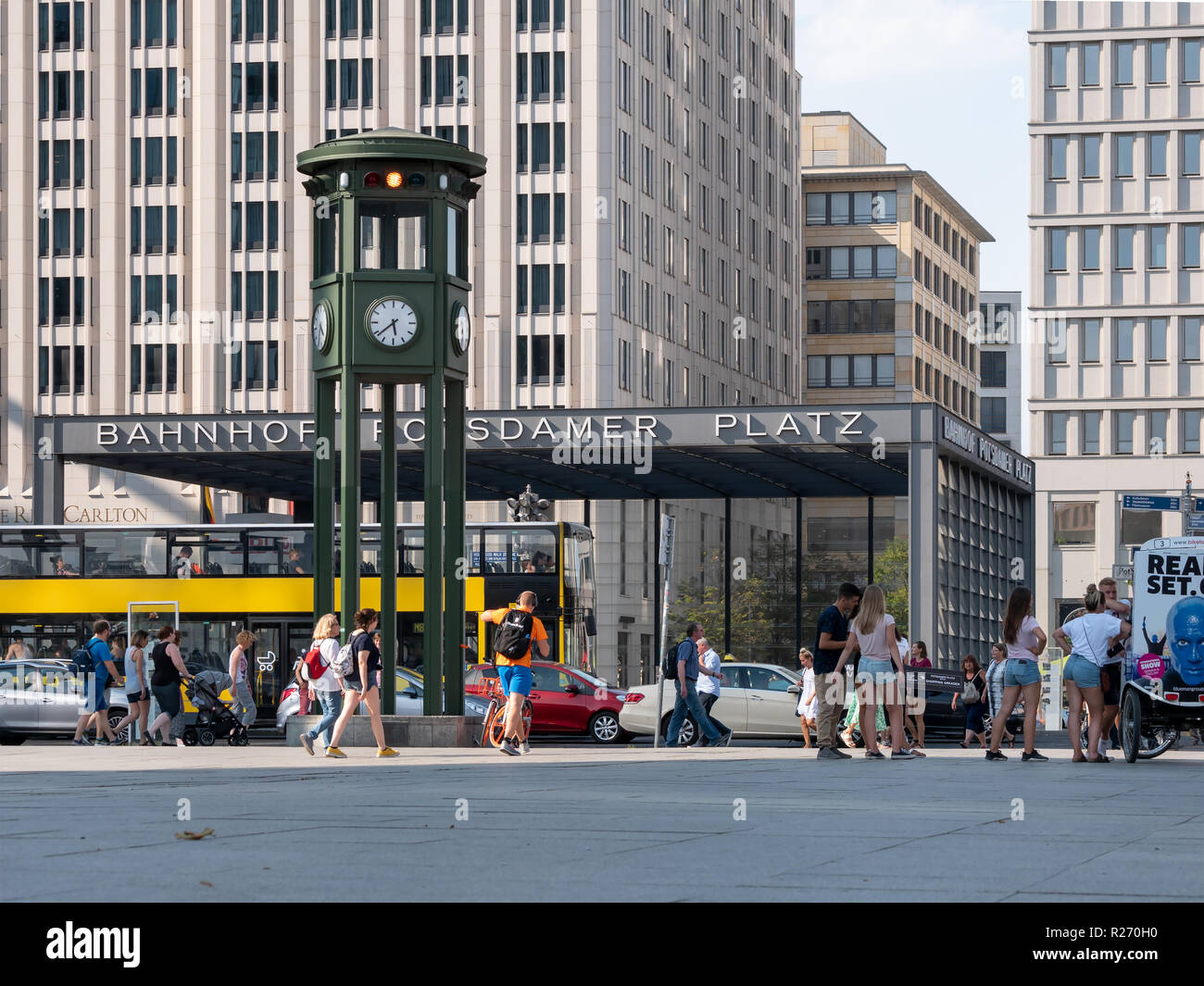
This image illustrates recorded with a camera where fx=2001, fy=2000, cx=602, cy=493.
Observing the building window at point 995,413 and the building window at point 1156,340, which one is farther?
the building window at point 995,413

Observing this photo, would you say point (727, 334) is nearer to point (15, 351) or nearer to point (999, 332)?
point (15, 351)

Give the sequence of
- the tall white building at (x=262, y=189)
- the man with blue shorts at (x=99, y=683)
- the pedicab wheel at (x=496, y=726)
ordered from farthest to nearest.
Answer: the tall white building at (x=262, y=189) < the man with blue shorts at (x=99, y=683) < the pedicab wheel at (x=496, y=726)

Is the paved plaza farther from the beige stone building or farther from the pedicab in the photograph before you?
the beige stone building

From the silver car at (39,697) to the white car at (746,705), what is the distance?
799 cm

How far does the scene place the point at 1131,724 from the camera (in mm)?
18250

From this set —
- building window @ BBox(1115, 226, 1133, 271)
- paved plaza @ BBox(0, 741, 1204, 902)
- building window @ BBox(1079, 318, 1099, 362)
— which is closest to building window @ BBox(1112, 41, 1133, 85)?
building window @ BBox(1115, 226, 1133, 271)

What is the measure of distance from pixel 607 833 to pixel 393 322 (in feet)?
42.0

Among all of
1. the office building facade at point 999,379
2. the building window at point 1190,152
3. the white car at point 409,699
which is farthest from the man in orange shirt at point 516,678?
the office building facade at point 999,379

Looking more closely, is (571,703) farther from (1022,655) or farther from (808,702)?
(1022,655)

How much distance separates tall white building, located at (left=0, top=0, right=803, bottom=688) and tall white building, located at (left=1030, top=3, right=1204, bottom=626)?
55.0 ft

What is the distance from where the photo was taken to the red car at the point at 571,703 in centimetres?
3117

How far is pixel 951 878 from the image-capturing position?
7695mm

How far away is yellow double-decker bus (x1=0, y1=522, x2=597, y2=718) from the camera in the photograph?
3478cm

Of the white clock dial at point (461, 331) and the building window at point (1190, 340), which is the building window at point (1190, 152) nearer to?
the building window at point (1190, 340)
